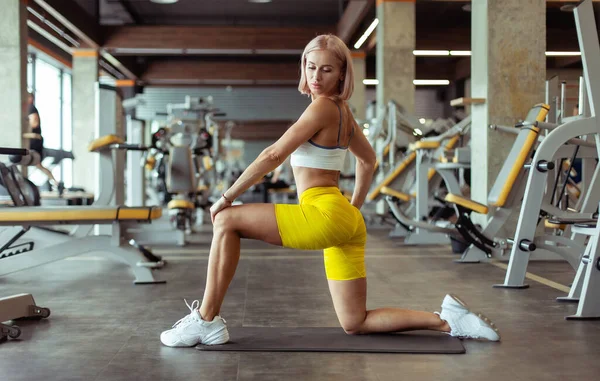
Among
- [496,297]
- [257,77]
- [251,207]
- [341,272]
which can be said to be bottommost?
[496,297]

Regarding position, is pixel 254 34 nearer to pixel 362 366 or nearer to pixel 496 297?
pixel 496 297

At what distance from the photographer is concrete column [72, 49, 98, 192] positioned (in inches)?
642

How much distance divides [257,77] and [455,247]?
45.7 feet

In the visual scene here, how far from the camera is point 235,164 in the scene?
1093 inches

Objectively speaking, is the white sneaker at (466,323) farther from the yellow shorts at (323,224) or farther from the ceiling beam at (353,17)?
the ceiling beam at (353,17)

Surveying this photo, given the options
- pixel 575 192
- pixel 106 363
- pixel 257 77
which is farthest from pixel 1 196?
pixel 257 77

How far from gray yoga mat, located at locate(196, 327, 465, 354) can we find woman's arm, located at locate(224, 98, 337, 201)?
25.8 inches

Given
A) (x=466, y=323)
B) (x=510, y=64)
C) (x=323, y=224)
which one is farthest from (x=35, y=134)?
(x=466, y=323)

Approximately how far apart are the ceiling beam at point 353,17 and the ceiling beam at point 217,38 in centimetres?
62

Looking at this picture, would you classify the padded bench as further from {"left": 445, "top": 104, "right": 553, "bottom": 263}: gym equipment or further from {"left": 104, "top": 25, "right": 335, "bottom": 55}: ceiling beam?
{"left": 104, "top": 25, "right": 335, "bottom": 55}: ceiling beam

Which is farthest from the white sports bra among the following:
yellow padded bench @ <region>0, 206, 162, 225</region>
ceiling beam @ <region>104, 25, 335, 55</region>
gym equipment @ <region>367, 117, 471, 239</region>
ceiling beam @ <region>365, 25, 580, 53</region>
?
ceiling beam @ <region>365, 25, 580, 53</region>

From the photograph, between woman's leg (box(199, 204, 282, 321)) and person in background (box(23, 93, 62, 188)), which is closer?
woman's leg (box(199, 204, 282, 321))

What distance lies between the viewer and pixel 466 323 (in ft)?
9.64

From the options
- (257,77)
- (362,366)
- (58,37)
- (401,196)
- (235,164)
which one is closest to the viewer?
(362,366)
